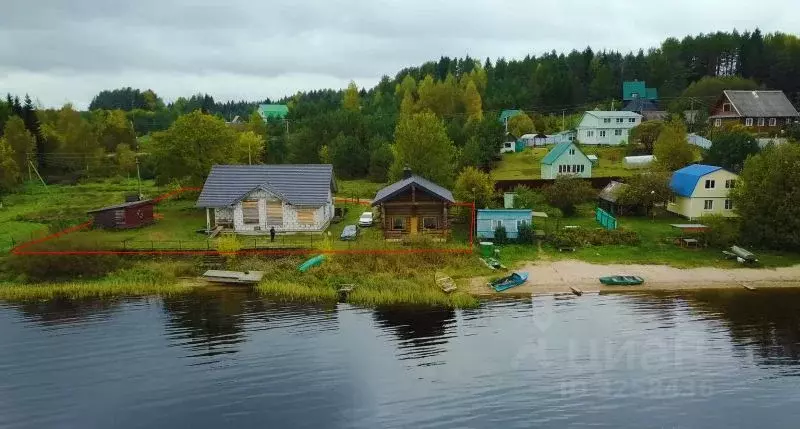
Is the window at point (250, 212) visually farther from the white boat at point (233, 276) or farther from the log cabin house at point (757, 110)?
the log cabin house at point (757, 110)

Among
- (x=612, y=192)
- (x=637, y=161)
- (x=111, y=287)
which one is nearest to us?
(x=111, y=287)

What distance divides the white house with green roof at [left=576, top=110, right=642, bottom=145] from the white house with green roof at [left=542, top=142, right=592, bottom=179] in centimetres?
2272

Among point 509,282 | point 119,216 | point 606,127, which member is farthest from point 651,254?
point 606,127

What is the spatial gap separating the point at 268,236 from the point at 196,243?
5.00 m

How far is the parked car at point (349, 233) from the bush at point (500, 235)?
9.87 m

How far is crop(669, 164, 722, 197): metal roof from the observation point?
4478 centimetres

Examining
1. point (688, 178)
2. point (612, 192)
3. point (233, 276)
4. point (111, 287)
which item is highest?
point (688, 178)

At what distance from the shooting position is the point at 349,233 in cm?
4088

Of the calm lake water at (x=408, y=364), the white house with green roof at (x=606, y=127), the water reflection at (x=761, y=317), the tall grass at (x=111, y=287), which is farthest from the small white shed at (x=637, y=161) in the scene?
the tall grass at (x=111, y=287)

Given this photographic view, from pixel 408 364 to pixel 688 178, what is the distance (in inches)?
1279

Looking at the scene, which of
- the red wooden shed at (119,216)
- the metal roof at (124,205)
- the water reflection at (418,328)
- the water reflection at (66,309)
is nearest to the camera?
the water reflection at (418,328)

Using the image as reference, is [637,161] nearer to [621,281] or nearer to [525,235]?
[525,235]

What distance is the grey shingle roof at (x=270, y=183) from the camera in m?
42.7

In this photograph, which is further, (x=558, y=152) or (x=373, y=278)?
(x=558, y=152)
